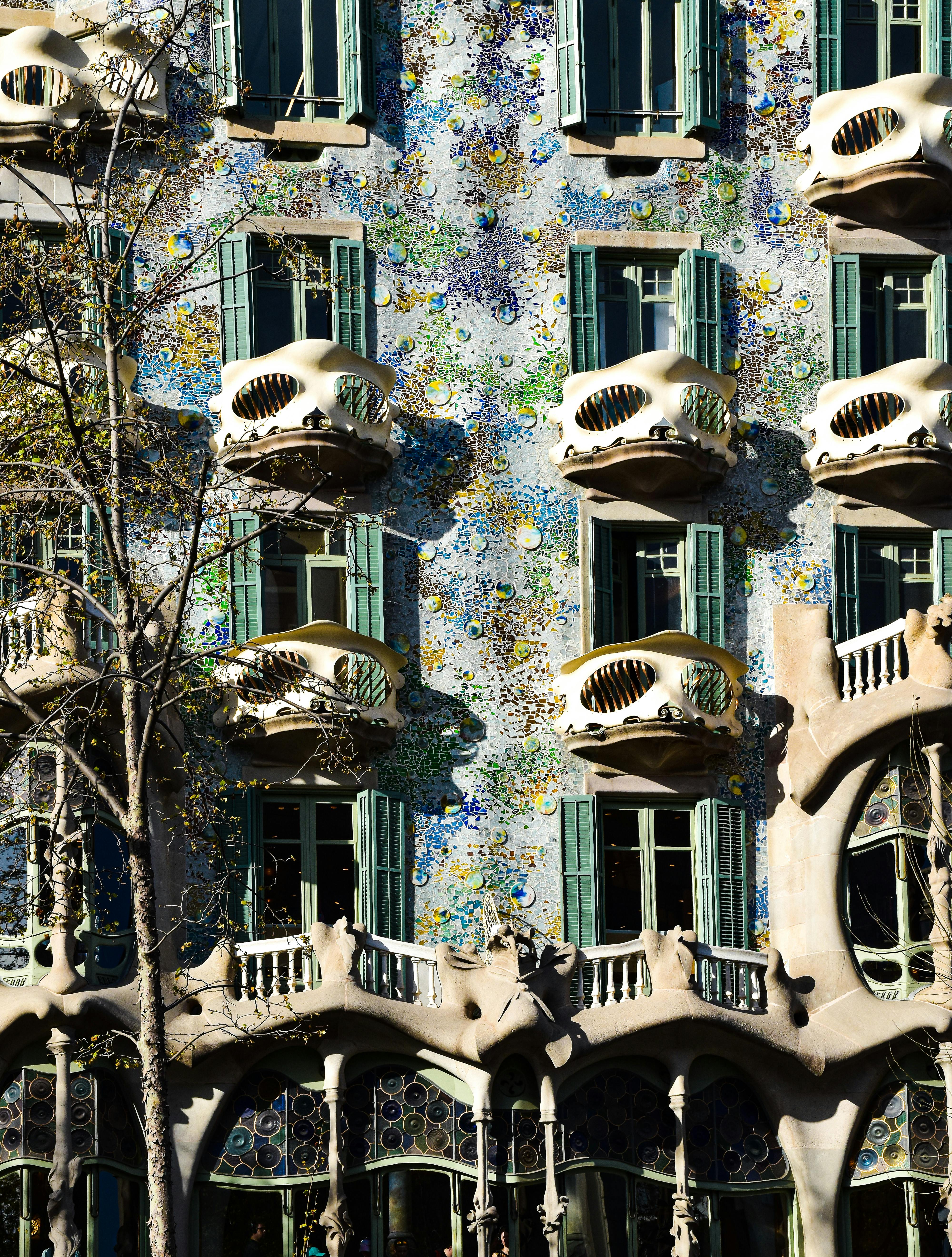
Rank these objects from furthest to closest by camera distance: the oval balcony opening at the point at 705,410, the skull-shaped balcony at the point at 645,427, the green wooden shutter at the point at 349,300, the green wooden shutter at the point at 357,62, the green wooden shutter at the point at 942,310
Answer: the green wooden shutter at the point at 942,310, the green wooden shutter at the point at 357,62, the green wooden shutter at the point at 349,300, the oval balcony opening at the point at 705,410, the skull-shaped balcony at the point at 645,427

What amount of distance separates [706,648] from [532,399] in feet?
13.6

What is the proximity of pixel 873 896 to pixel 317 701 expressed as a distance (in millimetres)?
7133

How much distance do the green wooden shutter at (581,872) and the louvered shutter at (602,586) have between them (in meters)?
2.07

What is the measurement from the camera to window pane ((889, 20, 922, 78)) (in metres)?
31.6

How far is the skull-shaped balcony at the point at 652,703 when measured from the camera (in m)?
28.0

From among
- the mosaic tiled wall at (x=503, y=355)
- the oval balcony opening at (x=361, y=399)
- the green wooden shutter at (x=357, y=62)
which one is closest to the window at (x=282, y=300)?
the mosaic tiled wall at (x=503, y=355)

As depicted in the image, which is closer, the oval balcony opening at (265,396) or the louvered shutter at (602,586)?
the oval balcony opening at (265,396)

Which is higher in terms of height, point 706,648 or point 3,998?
point 706,648

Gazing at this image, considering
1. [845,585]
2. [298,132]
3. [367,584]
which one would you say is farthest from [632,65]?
[367,584]

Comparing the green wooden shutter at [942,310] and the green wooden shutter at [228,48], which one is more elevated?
the green wooden shutter at [228,48]

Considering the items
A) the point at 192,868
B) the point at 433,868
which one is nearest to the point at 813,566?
the point at 433,868

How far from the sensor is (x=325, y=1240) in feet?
85.1

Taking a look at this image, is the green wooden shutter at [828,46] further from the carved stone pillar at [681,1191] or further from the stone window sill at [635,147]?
the carved stone pillar at [681,1191]

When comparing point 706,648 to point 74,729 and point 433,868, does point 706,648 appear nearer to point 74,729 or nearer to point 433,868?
point 433,868
